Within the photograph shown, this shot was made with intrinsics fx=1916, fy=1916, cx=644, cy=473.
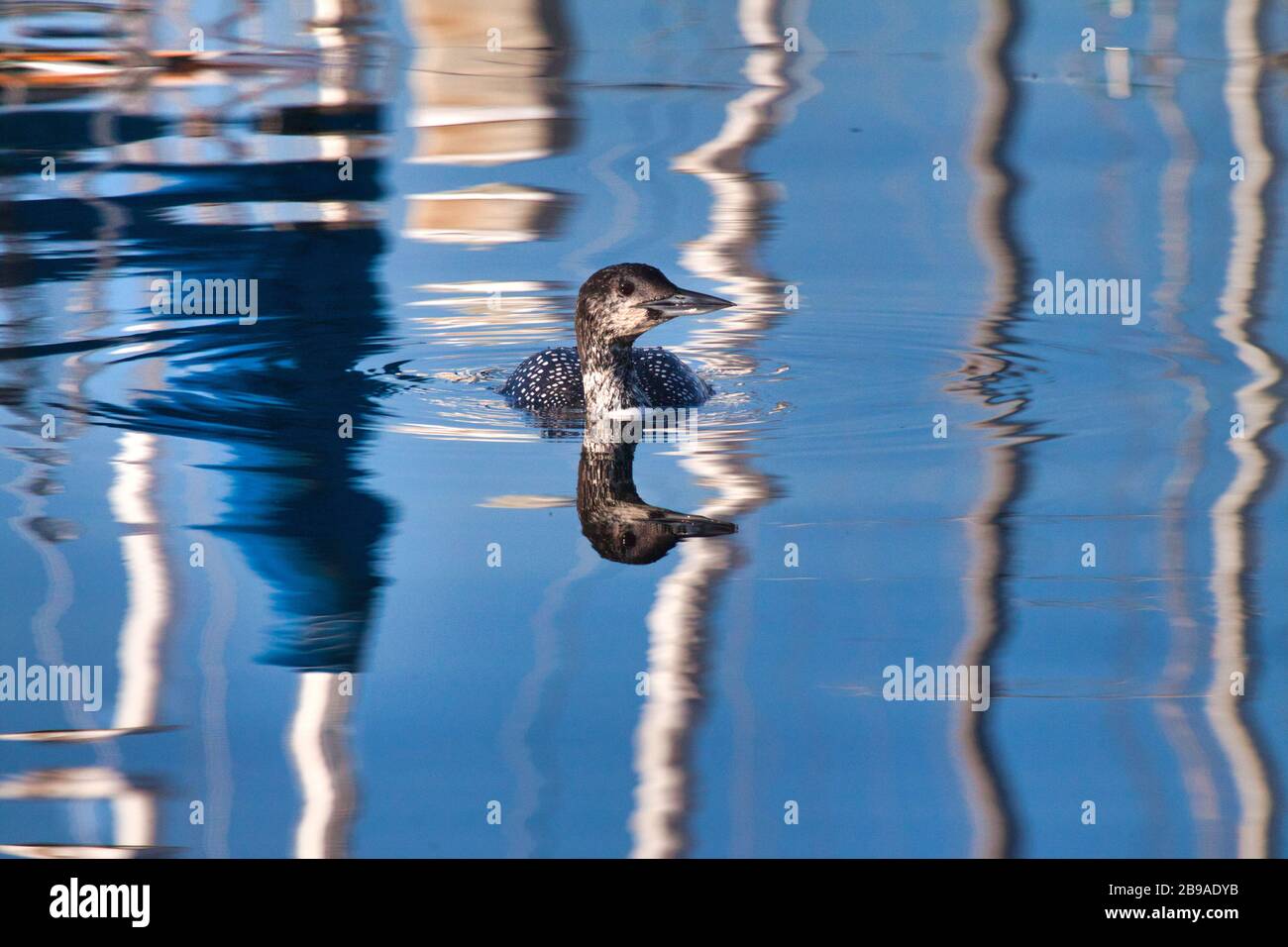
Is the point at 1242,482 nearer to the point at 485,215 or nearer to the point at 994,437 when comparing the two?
the point at 994,437

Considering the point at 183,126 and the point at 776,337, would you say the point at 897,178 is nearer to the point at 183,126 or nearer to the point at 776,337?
the point at 776,337

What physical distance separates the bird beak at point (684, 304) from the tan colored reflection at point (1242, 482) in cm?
180

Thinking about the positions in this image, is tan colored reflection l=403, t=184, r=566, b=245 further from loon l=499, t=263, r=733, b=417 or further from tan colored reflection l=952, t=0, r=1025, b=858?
loon l=499, t=263, r=733, b=417

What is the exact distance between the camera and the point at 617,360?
685cm

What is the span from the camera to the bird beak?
258 inches

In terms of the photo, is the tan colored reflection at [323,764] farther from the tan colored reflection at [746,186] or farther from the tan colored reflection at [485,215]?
the tan colored reflection at [485,215]

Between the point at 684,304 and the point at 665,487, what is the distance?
3.22 feet

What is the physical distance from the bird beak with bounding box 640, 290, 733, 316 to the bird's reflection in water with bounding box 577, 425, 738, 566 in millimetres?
689

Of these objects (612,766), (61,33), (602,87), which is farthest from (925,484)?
(61,33)

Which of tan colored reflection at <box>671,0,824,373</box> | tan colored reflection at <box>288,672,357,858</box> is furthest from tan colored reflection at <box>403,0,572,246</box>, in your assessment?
tan colored reflection at <box>288,672,357,858</box>

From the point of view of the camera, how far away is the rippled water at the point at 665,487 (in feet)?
13.2

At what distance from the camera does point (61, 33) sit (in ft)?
50.9

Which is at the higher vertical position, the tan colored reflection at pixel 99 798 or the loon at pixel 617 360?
the loon at pixel 617 360

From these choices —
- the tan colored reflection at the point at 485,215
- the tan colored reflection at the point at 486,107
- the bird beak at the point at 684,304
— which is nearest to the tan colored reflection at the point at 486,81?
the tan colored reflection at the point at 486,107
